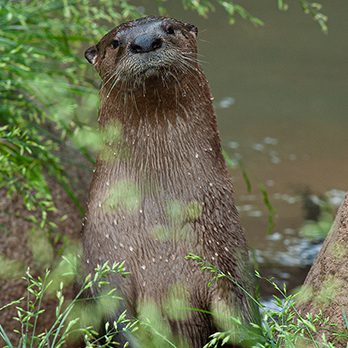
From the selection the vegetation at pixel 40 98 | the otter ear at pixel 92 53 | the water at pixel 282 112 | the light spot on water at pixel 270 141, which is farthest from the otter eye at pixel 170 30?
the light spot on water at pixel 270 141

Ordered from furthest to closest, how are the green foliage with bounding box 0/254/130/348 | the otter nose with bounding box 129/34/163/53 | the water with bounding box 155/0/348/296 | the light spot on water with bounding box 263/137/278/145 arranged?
the light spot on water with bounding box 263/137/278/145 → the water with bounding box 155/0/348/296 → the otter nose with bounding box 129/34/163/53 → the green foliage with bounding box 0/254/130/348

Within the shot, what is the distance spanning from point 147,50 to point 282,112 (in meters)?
4.00

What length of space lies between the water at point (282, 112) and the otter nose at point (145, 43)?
1842 millimetres

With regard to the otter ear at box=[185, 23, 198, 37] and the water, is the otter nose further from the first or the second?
the water

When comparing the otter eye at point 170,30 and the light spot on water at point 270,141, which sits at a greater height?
the otter eye at point 170,30

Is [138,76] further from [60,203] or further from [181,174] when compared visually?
[60,203]

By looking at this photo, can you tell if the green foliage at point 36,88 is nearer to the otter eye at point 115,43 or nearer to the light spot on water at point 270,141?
the otter eye at point 115,43

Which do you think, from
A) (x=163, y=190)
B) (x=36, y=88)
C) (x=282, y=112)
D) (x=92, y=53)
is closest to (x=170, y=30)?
(x=92, y=53)

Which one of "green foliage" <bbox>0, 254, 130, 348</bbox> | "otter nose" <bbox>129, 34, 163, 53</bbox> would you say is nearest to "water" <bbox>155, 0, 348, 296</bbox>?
"green foliage" <bbox>0, 254, 130, 348</bbox>

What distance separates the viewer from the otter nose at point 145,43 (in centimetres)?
320

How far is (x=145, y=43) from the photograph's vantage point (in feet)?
10.5

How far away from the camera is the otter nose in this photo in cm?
320

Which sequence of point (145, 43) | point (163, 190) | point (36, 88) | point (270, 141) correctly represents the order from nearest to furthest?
point (145, 43), point (163, 190), point (36, 88), point (270, 141)

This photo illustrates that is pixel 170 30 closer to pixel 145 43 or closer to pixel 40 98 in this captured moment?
pixel 145 43
